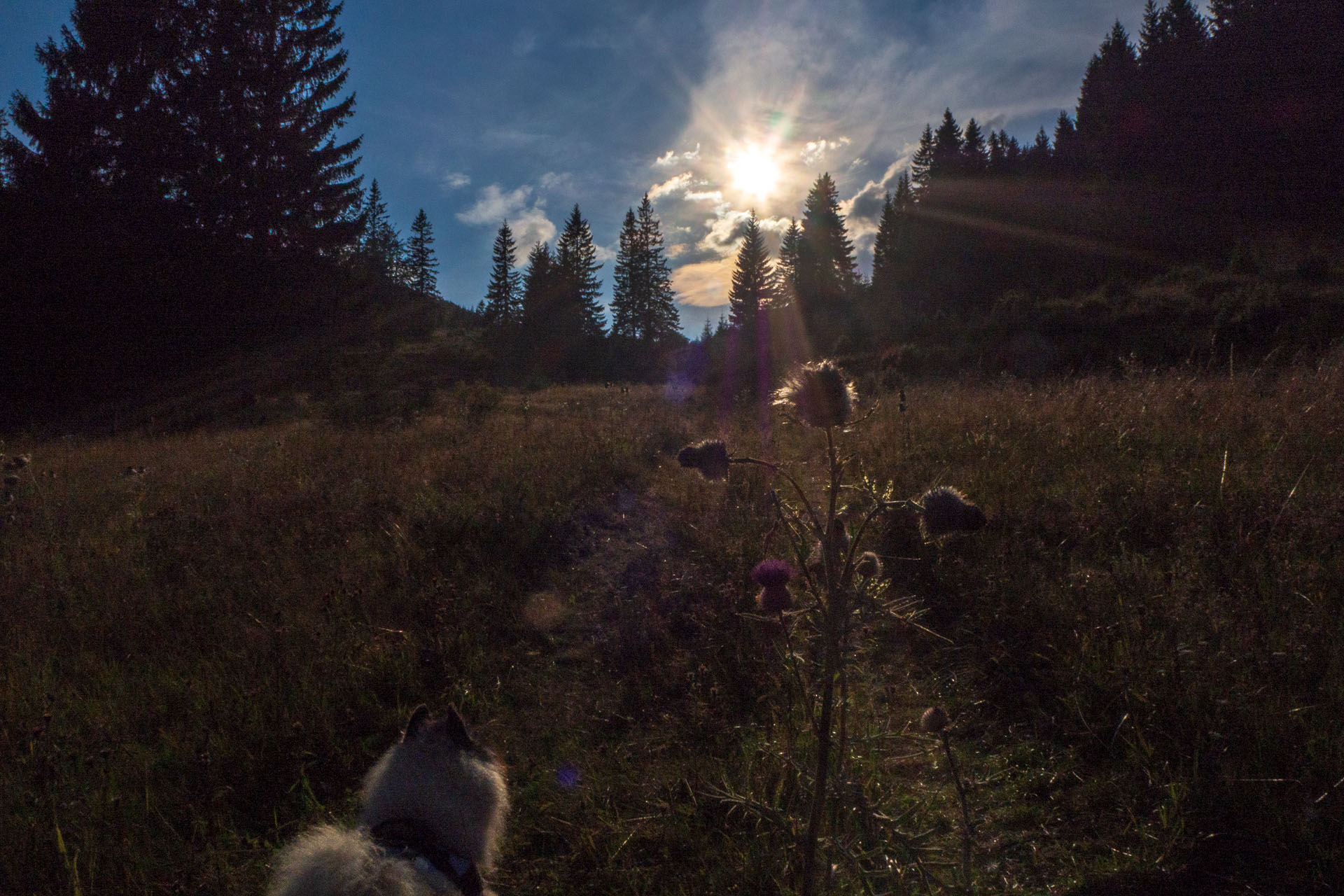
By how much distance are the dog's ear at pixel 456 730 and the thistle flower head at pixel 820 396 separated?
4.96 feet

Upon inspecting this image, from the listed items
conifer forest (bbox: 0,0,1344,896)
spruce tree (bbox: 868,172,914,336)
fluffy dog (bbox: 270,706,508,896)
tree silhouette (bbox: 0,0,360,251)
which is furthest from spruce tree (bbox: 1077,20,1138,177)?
fluffy dog (bbox: 270,706,508,896)

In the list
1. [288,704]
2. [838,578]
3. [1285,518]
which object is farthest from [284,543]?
[1285,518]

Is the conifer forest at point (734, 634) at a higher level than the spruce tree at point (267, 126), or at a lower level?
lower

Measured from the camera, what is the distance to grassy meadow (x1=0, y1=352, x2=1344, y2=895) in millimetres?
1960

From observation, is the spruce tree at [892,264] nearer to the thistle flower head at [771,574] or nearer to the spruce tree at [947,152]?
the spruce tree at [947,152]

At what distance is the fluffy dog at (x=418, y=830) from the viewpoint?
5.04 ft

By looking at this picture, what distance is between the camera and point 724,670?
10.00ft

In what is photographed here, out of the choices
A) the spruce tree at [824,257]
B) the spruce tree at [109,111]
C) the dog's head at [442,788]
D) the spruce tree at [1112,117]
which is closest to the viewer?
the dog's head at [442,788]

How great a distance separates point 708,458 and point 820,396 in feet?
1.15

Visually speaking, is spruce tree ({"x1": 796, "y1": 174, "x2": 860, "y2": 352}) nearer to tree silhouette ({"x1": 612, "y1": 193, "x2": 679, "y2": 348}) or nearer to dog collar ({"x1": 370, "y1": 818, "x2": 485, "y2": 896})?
tree silhouette ({"x1": 612, "y1": 193, "x2": 679, "y2": 348})

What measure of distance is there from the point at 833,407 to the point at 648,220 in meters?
55.9

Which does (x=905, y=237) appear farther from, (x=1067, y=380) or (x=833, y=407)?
(x=833, y=407)

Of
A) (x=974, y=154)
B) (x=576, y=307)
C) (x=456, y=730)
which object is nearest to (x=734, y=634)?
(x=456, y=730)

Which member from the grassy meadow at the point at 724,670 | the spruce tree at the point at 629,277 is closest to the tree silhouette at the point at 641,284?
the spruce tree at the point at 629,277
